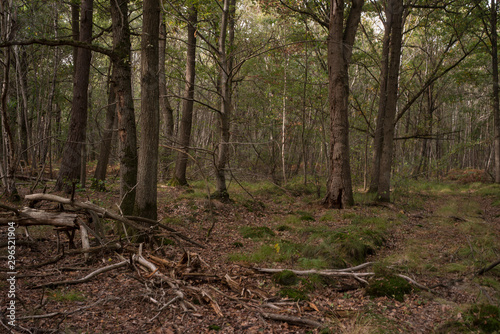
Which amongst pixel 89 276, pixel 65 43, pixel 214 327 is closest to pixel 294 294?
pixel 214 327

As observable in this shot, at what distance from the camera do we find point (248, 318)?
3918 millimetres

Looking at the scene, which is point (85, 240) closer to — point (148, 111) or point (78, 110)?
point (148, 111)

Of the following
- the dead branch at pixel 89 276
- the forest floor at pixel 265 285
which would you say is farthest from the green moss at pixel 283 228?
the dead branch at pixel 89 276

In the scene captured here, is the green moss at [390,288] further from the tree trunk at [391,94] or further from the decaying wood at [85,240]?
the tree trunk at [391,94]

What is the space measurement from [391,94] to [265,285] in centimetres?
986

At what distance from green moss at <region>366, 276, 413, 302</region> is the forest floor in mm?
14

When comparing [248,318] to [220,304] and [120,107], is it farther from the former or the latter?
[120,107]

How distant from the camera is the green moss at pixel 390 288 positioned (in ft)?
15.0

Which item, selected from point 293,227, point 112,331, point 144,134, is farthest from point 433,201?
point 112,331

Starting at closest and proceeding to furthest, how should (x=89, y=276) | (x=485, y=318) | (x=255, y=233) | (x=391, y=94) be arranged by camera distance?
1. (x=485, y=318)
2. (x=89, y=276)
3. (x=255, y=233)
4. (x=391, y=94)

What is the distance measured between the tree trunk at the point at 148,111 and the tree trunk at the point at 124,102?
37 cm

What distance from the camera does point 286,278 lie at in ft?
16.5

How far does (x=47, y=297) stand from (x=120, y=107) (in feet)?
11.4

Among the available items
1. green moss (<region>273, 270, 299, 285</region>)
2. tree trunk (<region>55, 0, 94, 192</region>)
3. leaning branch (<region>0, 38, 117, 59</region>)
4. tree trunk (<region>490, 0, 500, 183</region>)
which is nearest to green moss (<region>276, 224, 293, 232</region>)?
green moss (<region>273, 270, 299, 285</region>)
